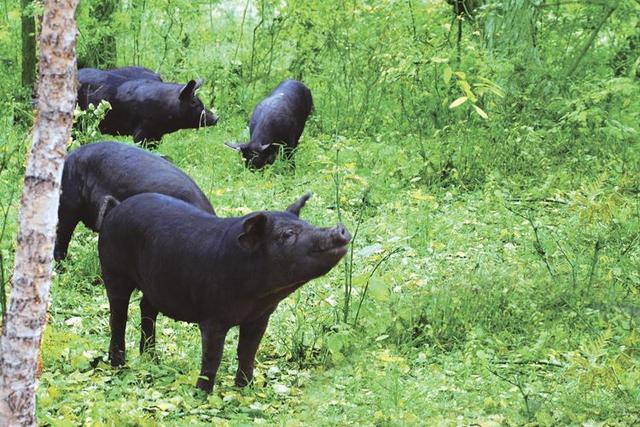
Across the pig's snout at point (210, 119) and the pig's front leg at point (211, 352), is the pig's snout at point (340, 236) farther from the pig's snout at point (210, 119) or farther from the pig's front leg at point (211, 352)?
the pig's snout at point (210, 119)

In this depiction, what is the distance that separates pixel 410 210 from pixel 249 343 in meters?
3.98

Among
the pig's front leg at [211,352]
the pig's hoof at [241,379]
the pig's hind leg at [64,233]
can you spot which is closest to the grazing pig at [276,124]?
the pig's hind leg at [64,233]

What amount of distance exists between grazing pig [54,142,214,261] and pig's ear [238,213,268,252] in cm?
128

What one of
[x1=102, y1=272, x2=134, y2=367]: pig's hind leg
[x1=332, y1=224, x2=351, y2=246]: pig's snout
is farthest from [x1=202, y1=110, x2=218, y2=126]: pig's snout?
[x1=332, y1=224, x2=351, y2=246]: pig's snout

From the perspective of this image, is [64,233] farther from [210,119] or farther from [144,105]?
[210,119]

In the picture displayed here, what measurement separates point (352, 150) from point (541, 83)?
2098mm

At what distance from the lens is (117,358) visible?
639cm

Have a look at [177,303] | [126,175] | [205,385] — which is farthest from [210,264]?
[126,175]

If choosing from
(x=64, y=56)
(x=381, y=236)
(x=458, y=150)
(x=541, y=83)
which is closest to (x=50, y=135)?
(x=64, y=56)

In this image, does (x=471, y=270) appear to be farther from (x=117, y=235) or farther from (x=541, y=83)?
(x=541, y=83)

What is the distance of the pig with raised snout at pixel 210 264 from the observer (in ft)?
18.7

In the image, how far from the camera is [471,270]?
302 inches

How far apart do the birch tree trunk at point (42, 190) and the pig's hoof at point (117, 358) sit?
237 centimetres

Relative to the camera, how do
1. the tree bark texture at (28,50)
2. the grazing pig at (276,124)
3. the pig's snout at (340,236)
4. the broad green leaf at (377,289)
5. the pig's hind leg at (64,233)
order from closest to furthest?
the pig's snout at (340,236) → the broad green leaf at (377,289) → the pig's hind leg at (64,233) → the grazing pig at (276,124) → the tree bark texture at (28,50)
